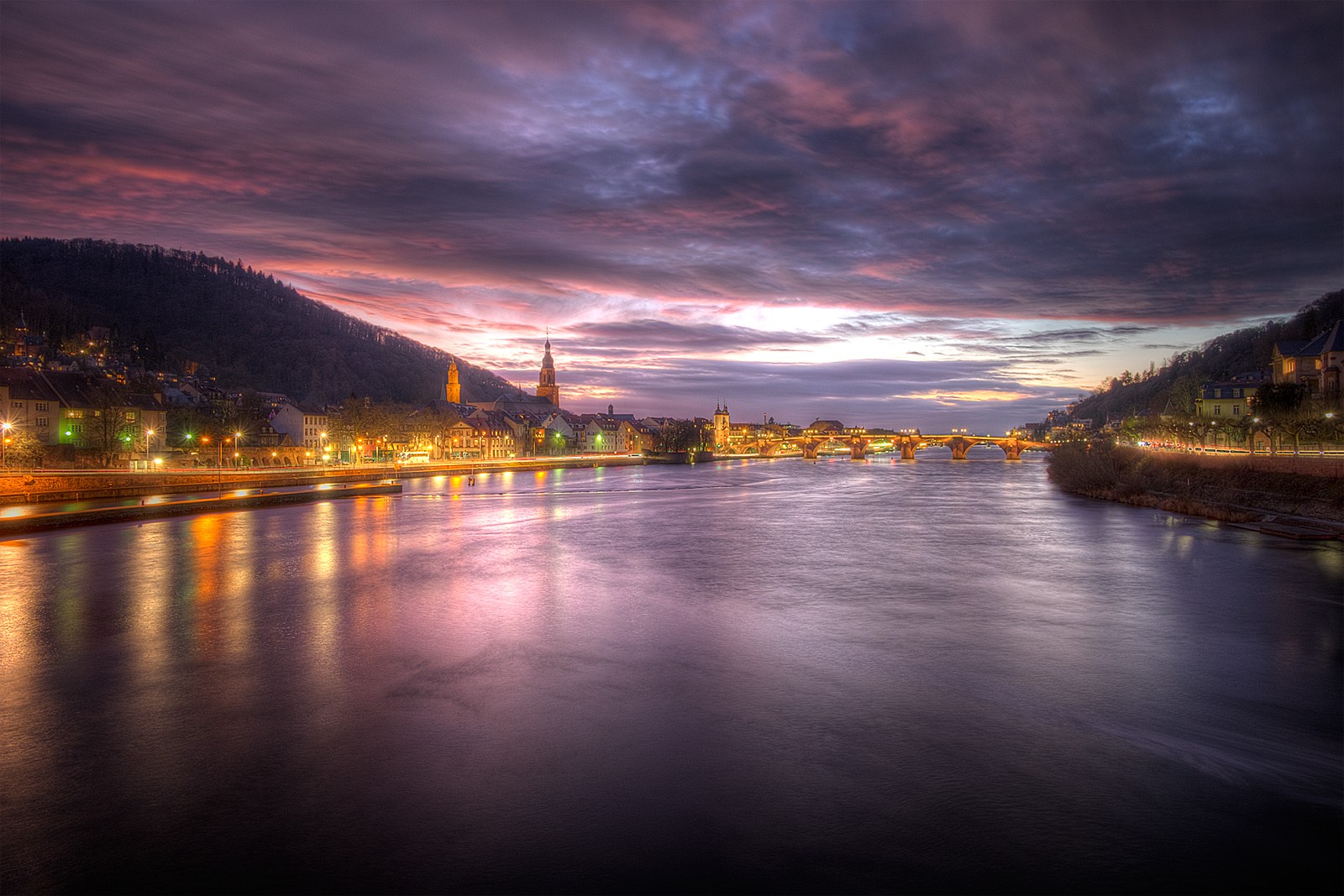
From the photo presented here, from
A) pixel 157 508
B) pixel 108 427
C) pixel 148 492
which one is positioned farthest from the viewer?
pixel 108 427

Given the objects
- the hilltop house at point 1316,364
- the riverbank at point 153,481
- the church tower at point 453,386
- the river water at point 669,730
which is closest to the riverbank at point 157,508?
the riverbank at point 153,481

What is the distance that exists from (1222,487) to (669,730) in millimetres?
38229

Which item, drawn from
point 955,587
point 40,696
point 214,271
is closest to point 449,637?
point 40,696

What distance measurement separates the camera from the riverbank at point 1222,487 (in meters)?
28.1

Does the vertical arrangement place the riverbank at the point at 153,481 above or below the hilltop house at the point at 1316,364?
below

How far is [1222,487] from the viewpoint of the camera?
36.1 m

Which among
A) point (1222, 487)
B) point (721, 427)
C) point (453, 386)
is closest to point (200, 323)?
point (453, 386)

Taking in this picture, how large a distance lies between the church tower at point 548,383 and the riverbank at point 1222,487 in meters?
132

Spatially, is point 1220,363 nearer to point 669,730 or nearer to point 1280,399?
point 1280,399

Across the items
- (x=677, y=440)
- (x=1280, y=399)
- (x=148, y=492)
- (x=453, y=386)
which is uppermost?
(x=453, y=386)

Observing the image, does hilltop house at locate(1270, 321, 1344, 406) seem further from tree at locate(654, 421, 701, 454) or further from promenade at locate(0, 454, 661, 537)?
tree at locate(654, 421, 701, 454)

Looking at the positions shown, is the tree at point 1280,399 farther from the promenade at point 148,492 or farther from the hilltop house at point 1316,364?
the promenade at point 148,492

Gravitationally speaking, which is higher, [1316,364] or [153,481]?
[1316,364]

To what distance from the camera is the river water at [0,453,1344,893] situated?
5852 millimetres
